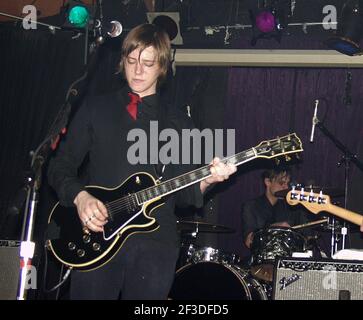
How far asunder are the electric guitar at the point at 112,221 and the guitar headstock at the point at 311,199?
6.06ft

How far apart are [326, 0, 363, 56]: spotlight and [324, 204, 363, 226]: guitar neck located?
1.89 metres

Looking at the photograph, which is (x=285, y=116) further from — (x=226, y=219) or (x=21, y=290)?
(x=21, y=290)

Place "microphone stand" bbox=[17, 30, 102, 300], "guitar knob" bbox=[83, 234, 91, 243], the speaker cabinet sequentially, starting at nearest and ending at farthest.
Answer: "microphone stand" bbox=[17, 30, 102, 300]
"guitar knob" bbox=[83, 234, 91, 243]
the speaker cabinet

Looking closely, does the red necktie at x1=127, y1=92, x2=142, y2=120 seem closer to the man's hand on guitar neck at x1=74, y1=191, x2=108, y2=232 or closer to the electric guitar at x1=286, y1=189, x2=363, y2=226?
the man's hand on guitar neck at x1=74, y1=191, x2=108, y2=232

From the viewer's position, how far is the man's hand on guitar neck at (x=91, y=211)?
322 cm

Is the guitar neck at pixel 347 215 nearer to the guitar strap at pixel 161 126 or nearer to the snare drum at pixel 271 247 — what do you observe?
the snare drum at pixel 271 247

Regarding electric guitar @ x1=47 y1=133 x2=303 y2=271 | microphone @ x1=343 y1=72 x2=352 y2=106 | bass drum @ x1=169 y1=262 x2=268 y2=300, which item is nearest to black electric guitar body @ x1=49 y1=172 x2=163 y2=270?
electric guitar @ x1=47 y1=133 x2=303 y2=271

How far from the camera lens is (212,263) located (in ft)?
17.9

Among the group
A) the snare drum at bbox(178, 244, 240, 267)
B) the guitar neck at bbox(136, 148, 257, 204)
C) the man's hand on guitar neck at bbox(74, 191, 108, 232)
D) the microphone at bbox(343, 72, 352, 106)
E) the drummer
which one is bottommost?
the snare drum at bbox(178, 244, 240, 267)

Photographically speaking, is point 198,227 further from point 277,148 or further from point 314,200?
point 277,148

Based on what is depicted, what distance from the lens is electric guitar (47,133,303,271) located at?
130 inches

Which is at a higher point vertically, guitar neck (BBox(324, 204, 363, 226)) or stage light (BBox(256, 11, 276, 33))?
stage light (BBox(256, 11, 276, 33))

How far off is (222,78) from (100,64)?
4.83 feet
